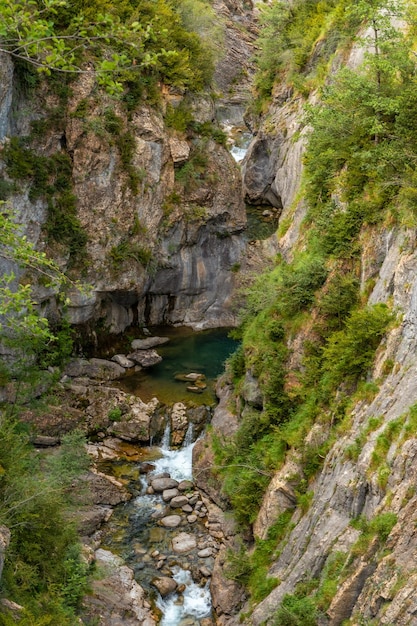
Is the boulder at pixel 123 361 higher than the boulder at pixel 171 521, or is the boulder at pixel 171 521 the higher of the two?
the boulder at pixel 123 361

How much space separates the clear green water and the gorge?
1.48ft

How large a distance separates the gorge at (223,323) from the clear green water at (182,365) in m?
0.45

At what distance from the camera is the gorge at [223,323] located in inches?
359

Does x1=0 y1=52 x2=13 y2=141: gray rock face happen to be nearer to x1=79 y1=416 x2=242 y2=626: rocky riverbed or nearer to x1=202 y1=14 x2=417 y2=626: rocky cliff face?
x1=79 y1=416 x2=242 y2=626: rocky riverbed

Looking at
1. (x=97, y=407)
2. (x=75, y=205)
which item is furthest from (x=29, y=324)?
(x=75, y=205)

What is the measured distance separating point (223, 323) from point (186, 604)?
17066mm

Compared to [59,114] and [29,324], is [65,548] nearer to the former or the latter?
[29,324]

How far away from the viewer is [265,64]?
31547mm

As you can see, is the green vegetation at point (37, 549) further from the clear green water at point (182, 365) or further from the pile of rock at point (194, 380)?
the pile of rock at point (194, 380)

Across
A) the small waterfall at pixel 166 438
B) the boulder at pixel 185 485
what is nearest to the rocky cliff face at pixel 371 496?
the boulder at pixel 185 485

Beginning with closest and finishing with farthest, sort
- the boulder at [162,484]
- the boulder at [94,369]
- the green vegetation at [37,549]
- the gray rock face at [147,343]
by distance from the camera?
the green vegetation at [37,549] → the boulder at [162,484] → the boulder at [94,369] → the gray rock face at [147,343]

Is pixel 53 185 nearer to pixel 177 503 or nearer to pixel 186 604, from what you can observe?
pixel 177 503

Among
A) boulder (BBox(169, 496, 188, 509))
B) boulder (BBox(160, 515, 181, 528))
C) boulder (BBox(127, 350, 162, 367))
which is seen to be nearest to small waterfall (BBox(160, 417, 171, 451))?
boulder (BBox(169, 496, 188, 509))

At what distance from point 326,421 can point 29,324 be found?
749 centimetres
